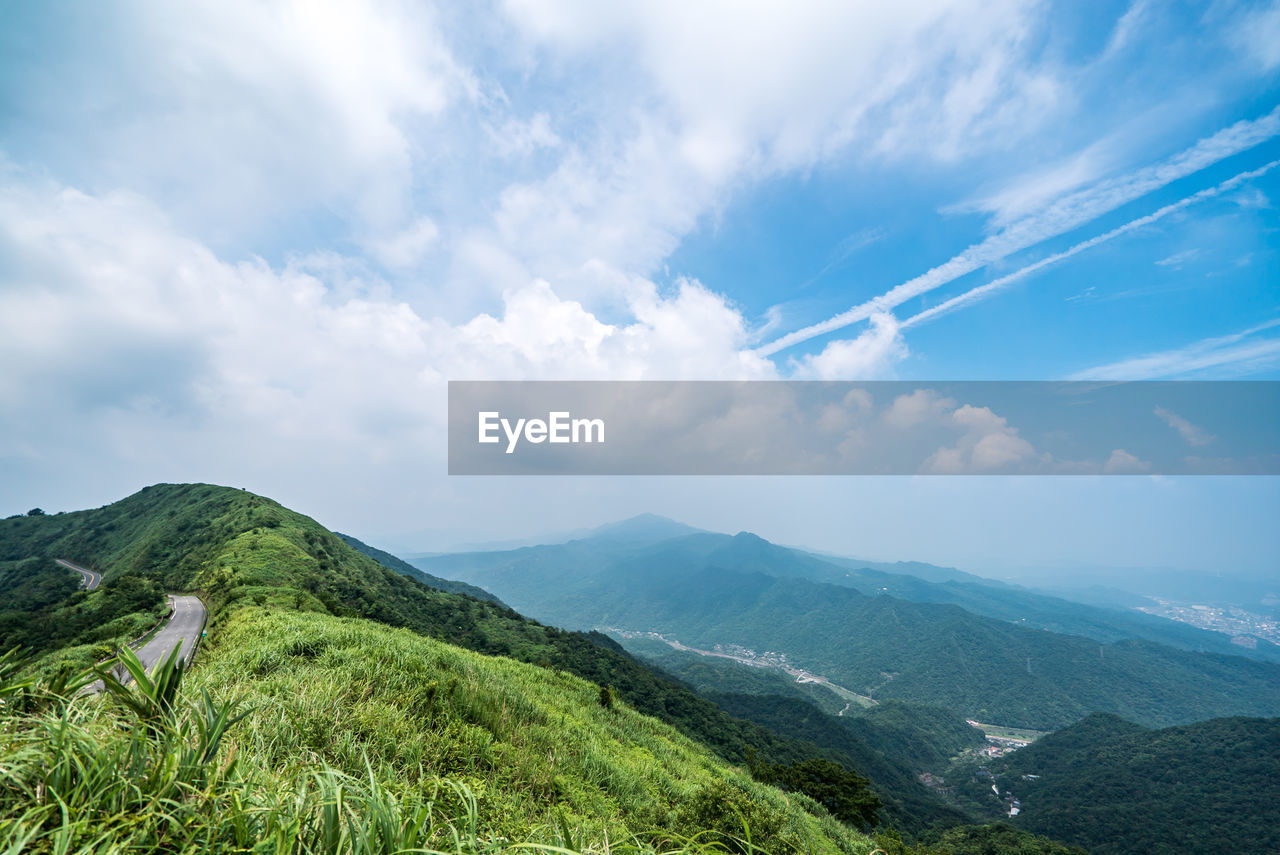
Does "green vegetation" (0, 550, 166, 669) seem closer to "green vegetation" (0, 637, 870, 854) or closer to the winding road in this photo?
the winding road

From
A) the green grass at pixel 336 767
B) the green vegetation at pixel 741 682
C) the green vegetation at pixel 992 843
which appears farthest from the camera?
the green vegetation at pixel 741 682

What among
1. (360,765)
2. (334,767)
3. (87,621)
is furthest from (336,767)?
(87,621)

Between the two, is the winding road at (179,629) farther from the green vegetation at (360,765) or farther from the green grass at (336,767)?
the green grass at (336,767)

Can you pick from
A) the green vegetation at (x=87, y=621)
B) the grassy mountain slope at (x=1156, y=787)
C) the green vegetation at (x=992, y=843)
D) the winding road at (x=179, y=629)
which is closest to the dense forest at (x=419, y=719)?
the green vegetation at (x=87, y=621)

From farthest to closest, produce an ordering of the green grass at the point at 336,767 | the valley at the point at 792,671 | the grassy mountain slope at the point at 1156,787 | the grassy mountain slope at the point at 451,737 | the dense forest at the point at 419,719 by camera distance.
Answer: the valley at the point at 792,671
the grassy mountain slope at the point at 1156,787
the grassy mountain slope at the point at 451,737
the dense forest at the point at 419,719
the green grass at the point at 336,767

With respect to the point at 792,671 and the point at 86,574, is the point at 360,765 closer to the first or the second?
the point at 86,574

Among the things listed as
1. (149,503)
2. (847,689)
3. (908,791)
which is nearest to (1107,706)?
(847,689)
